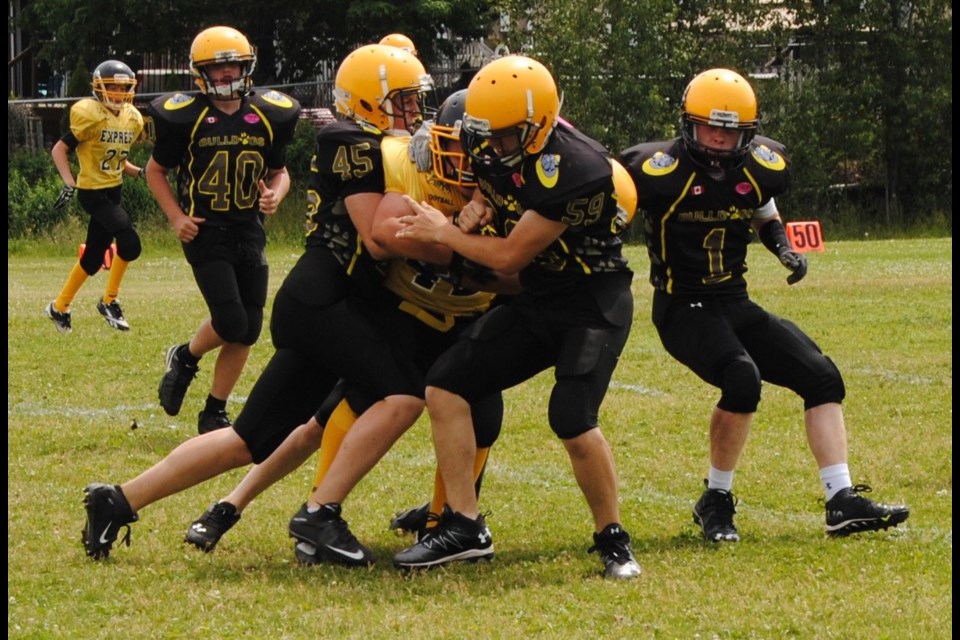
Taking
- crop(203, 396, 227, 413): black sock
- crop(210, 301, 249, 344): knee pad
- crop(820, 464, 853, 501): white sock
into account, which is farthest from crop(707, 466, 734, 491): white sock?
crop(203, 396, 227, 413): black sock

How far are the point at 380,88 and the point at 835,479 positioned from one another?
2015mm

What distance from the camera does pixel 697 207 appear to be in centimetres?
558

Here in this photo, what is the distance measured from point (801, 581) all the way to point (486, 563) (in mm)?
999

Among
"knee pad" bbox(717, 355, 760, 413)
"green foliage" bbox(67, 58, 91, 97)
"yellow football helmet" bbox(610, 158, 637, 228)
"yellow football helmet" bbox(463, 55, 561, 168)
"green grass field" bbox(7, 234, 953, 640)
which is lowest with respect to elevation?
"green grass field" bbox(7, 234, 953, 640)

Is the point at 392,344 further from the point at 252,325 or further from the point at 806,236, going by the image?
the point at 806,236

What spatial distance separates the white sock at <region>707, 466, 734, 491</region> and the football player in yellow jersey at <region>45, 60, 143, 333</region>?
6450 mm

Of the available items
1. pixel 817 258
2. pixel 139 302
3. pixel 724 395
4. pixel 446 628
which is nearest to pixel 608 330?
pixel 724 395

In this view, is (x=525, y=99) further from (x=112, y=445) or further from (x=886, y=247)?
(x=886, y=247)

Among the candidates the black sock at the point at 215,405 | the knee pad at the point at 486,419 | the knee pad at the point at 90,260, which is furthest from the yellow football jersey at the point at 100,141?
the knee pad at the point at 486,419

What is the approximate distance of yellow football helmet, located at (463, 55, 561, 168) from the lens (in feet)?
15.7

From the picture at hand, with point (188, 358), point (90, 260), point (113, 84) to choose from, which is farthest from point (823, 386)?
point (113, 84)

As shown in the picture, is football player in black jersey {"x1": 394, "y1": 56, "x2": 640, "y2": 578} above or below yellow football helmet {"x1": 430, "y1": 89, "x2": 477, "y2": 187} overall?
below

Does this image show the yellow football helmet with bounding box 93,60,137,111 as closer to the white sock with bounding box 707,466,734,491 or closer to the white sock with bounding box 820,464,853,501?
the white sock with bounding box 707,466,734,491

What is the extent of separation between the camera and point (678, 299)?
5.67 metres
